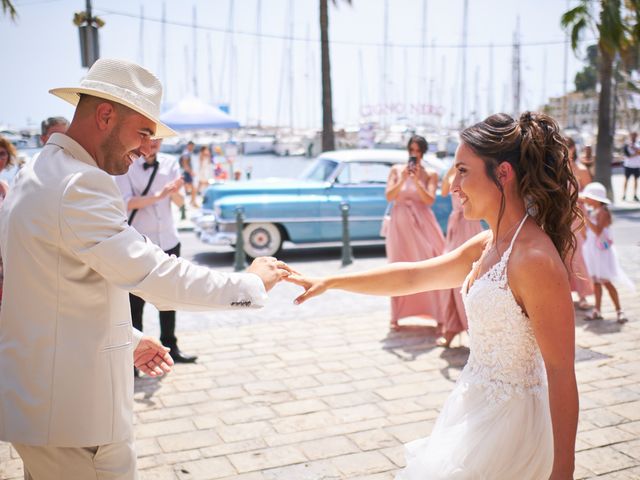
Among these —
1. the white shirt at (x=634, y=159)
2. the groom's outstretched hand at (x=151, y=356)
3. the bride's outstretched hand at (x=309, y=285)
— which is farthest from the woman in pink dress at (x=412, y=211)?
the white shirt at (x=634, y=159)

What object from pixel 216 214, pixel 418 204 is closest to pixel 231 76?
pixel 216 214

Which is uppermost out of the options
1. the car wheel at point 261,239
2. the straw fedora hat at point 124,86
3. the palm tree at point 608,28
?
the palm tree at point 608,28

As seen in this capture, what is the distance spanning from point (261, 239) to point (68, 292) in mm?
10828

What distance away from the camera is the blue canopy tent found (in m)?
20.8

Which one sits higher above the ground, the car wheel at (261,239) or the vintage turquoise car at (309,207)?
the vintage turquoise car at (309,207)

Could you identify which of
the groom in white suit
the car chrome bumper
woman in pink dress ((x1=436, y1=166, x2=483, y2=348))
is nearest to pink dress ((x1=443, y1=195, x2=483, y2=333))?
woman in pink dress ((x1=436, y1=166, x2=483, y2=348))

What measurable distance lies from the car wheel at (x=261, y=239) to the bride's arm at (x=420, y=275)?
9.87m

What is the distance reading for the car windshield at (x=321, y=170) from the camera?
13805 millimetres

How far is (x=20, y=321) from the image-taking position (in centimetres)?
250

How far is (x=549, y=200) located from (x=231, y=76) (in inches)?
2100

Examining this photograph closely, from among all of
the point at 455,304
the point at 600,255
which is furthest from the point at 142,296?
the point at 600,255

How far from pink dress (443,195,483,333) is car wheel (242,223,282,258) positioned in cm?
602

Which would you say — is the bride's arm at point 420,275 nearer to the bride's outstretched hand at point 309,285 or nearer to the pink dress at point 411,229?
the bride's outstretched hand at point 309,285

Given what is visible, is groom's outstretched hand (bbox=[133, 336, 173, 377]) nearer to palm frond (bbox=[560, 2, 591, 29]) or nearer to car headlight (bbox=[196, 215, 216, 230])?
car headlight (bbox=[196, 215, 216, 230])
